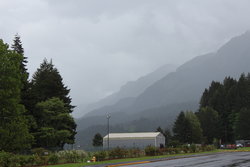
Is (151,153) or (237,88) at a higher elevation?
(237,88)

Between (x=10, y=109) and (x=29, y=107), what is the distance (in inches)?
563

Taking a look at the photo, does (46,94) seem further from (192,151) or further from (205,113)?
(205,113)

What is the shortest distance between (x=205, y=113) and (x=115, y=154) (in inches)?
3120

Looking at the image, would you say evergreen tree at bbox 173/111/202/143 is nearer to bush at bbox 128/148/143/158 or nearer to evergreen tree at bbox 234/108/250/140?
evergreen tree at bbox 234/108/250/140

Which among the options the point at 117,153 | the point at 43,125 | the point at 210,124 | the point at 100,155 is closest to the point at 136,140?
the point at 210,124

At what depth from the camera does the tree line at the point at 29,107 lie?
41.2m

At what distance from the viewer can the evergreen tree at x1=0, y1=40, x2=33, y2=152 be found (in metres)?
40.7

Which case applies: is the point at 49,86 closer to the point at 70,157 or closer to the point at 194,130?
the point at 70,157

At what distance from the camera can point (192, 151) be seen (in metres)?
59.0

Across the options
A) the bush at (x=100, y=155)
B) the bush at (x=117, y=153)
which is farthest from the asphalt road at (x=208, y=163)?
the bush at (x=117, y=153)

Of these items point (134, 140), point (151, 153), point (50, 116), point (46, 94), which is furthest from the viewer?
point (134, 140)

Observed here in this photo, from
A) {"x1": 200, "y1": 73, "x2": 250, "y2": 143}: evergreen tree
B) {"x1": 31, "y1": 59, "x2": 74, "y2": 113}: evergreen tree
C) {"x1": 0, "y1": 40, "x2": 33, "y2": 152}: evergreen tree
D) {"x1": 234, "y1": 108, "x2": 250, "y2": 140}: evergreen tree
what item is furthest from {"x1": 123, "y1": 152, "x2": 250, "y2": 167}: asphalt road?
{"x1": 200, "y1": 73, "x2": 250, "y2": 143}: evergreen tree

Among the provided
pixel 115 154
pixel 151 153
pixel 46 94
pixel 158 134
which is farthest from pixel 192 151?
pixel 158 134

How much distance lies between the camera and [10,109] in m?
41.7
